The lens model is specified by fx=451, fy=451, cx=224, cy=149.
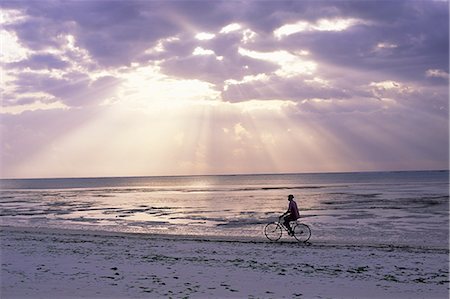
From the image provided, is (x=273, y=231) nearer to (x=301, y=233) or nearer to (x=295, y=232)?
(x=295, y=232)

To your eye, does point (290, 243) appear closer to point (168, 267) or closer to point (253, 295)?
point (168, 267)

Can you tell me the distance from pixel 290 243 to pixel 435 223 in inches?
601

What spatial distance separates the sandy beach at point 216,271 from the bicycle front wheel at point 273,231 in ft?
12.1

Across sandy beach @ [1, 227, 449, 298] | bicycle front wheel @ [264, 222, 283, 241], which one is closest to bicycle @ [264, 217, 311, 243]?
bicycle front wheel @ [264, 222, 283, 241]

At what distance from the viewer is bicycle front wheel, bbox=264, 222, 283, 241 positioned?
24.5 m

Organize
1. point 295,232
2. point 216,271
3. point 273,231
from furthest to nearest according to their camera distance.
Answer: point 273,231 → point 295,232 → point 216,271

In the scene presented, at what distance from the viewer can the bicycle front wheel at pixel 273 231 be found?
965 inches

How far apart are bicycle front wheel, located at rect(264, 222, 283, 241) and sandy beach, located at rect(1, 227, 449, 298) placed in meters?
3.68

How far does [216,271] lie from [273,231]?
11.0 m

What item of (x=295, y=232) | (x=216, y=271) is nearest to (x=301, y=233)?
(x=295, y=232)

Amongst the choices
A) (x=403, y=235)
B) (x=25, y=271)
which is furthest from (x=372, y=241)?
(x=25, y=271)

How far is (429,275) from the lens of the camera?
47.2ft

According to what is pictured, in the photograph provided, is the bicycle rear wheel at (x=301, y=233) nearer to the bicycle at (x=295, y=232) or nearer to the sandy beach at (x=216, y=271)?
the bicycle at (x=295, y=232)

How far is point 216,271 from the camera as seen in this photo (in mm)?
14203
